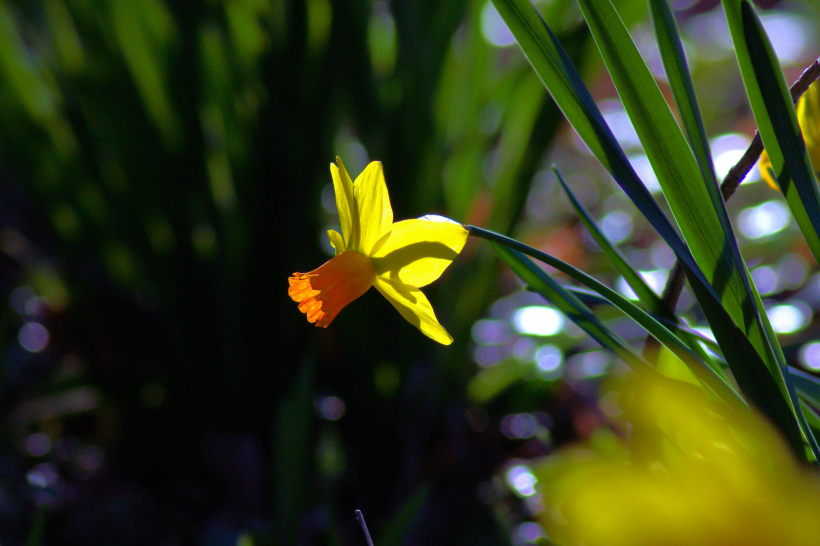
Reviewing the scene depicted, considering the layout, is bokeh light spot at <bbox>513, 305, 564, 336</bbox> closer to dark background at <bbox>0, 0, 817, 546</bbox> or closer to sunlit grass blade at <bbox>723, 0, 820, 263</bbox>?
dark background at <bbox>0, 0, 817, 546</bbox>

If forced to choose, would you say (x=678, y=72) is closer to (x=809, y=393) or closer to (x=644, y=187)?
(x=644, y=187)

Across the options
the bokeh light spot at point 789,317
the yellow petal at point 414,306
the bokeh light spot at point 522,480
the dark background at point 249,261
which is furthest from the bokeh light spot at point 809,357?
the yellow petal at point 414,306

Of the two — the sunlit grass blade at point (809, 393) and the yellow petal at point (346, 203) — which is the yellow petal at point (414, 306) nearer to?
the yellow petal at point (346, 203)

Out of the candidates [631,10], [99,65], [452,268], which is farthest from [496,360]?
[99,65]

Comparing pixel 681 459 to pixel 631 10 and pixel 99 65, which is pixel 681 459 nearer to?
pixel 631 10

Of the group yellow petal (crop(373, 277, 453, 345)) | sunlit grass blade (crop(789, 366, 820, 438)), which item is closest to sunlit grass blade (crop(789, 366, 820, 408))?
sunlit grass blade (crop(789, 366, 820, 438))
